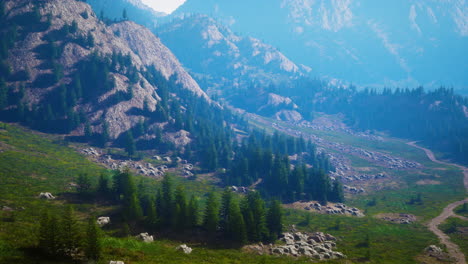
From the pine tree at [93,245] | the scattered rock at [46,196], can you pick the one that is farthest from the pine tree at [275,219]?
the scattered rock at [46,196]

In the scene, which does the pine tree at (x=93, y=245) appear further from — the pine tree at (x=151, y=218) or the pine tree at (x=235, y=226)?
the pine tree at (x=235, y=226)

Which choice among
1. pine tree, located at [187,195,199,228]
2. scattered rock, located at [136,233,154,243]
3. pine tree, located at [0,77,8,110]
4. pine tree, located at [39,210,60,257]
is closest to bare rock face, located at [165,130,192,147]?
pine tree, located at [0,77,8,110]

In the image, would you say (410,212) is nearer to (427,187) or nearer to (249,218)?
(427,187)

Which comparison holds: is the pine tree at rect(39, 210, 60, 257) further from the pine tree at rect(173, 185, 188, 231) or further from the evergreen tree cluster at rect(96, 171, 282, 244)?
the pine tree at rect(173, 185, 188, 231)

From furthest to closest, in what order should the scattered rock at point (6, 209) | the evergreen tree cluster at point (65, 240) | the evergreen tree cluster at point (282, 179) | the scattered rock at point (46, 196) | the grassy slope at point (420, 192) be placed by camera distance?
the evergreen tree cluster at point (282, 179) → the grassy slope at point (420, 192) → the scattered rock at point (46, 196) → the scattered rock at point (6, 209) → the evergreen tree cluster at point (65, 240)

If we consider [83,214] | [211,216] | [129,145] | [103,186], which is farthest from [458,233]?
[129,145]

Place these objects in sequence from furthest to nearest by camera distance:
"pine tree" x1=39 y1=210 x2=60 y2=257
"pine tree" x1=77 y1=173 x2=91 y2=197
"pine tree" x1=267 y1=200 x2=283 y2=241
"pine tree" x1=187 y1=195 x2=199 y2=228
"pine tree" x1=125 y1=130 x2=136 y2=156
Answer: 1. "pine tree" x1=125 y1=130 x2=136 y2=156
2. "pine tree" x1=77 y1=173 x2=91 y2=197
3. "pine tree" x1=267 y1=200 x2=283 y2=241
4. "pine tree" x1=187 y1=195 x2=199 y2=228
5. "pine tree" x1=39 y1=210 x2=60 y2=257

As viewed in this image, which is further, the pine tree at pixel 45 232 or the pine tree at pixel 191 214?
the pine tree at pixel 191 214

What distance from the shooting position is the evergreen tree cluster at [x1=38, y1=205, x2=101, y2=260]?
128 ft

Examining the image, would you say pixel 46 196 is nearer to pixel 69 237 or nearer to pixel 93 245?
pixel 69 237

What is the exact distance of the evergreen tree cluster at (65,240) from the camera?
39131mm

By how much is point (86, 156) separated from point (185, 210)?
277 ft

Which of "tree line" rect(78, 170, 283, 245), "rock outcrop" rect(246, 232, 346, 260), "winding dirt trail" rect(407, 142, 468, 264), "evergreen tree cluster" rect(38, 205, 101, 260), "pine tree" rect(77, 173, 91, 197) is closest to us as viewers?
"evergreen tree cluster" rect(38, 205, 101, 260)

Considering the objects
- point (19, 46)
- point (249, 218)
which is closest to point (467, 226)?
point (249, 218)
